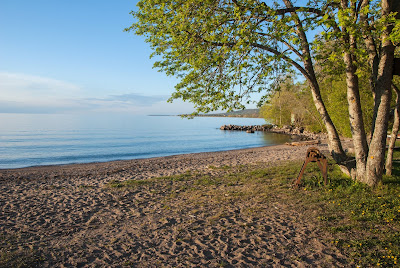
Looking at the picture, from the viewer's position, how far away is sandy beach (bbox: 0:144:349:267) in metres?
4.88

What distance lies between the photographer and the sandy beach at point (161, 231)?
4.88 meters

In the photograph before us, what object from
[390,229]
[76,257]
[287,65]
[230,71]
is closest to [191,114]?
[230,71]

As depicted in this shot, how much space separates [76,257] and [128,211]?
2.77 metres

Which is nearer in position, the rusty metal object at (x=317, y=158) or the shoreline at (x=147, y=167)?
the rusty metal object at (x=317, y=158)

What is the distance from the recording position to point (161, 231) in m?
6.21

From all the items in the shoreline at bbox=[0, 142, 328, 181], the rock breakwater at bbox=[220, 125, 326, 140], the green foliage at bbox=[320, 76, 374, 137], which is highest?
the green foliage at bbox=[320, 76, 374, 137]

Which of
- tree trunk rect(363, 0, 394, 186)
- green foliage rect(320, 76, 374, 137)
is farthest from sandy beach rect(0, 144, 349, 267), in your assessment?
green foliage rect(320, 76, 374, 137)

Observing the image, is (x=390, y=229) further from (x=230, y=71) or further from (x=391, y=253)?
(x=230, y=71)

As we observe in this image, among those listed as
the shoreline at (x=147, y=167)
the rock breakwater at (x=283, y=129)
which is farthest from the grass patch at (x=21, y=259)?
the rock breakwater at (x=283, y=129)

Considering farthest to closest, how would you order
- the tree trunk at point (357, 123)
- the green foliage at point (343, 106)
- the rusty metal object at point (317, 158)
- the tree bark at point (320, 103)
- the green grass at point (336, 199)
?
the green foliage at point (343, 106), the tree bark at point (320, 103), the rusty metal object at point (317, 158), the tree trunk at point (357, 123), the green grass at point (336, 199)

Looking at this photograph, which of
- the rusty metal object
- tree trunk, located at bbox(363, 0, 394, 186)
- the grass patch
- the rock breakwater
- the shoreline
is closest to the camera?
the grass patch

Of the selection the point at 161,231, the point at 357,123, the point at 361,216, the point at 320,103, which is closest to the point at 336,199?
the point at 361,216

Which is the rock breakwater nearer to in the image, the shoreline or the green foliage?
the green foliage

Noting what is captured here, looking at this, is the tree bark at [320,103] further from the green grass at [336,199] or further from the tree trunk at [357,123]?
the green grass at [336,199]
